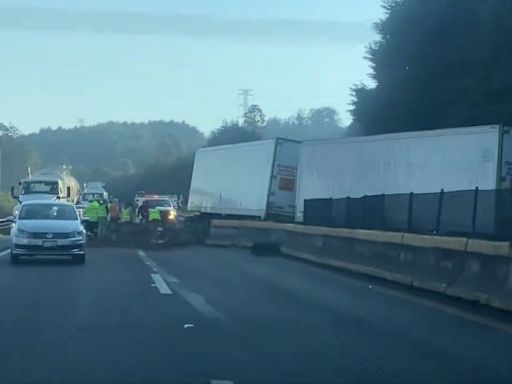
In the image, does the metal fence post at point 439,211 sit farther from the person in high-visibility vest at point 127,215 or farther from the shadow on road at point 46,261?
the person in high-visibility vest at point 127,215

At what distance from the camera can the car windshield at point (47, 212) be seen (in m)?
27.2

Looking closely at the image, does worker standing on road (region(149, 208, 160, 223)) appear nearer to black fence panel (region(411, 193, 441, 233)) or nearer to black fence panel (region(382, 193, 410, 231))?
black fence panel (region(382, 193, 410, 231))

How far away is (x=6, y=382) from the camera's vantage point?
9.55 metres

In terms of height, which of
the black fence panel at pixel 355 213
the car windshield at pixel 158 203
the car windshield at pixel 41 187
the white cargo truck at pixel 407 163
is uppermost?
the white cargo truck at pixel 407 163

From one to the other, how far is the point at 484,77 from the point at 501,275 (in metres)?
29.4

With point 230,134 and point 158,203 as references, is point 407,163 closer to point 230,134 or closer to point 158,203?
point 158,203

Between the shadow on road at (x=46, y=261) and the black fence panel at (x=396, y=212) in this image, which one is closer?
the black fence panel at (x=396, y=212)

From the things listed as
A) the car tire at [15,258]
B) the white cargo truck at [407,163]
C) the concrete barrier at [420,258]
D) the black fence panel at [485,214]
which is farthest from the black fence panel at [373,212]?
the car tire at [15,258]

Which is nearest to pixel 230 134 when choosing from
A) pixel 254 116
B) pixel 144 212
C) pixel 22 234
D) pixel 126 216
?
pixel 254 116

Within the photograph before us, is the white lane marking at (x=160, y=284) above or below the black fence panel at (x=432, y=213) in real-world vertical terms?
below

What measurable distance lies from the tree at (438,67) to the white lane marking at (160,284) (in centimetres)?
2357

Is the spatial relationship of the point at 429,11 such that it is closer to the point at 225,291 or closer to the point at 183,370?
the point at 225,291

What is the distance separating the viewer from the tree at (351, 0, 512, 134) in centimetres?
4284

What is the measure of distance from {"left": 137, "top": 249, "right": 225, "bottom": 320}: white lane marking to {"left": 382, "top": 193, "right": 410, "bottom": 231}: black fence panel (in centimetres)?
471
